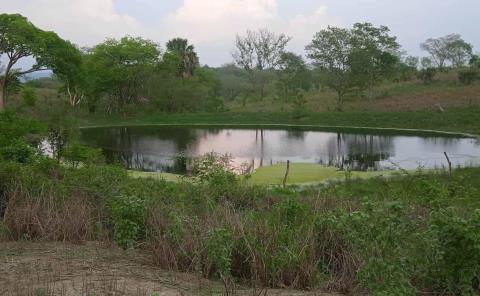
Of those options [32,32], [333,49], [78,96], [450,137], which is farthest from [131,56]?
[450,137]

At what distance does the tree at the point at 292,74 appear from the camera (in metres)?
54.1

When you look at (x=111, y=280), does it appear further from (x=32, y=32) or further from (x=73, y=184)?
(x=32, y=32)

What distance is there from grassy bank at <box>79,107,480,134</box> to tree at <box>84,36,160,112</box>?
113 inches

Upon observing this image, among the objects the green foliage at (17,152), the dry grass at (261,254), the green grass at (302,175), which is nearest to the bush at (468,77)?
the green grass at (302,175)

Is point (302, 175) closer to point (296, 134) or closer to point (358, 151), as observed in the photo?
point (358, 151)

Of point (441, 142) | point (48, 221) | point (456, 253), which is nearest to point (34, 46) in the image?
point (441, 142)

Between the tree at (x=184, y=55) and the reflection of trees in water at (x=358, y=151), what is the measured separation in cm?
2396

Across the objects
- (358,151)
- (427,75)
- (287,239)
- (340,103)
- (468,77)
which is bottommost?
(358,151)

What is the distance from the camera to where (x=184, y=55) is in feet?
175

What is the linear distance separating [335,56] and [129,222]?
38.7 metres

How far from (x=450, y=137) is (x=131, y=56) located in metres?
26.5

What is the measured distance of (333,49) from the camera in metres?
43.0

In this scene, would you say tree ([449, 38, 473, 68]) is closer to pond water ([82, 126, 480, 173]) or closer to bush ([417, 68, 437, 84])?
bush ([417, 68, 437, 84])

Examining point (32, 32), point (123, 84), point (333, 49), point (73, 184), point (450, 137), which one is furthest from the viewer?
point (123, 84)
